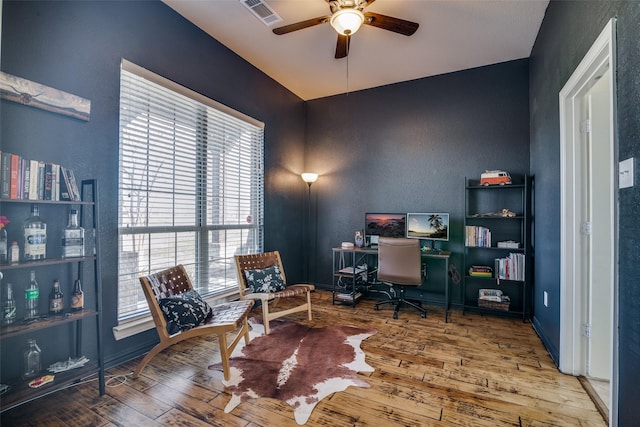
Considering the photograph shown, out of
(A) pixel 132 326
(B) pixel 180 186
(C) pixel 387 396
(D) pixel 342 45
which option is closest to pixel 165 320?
(A) pixel 132 326

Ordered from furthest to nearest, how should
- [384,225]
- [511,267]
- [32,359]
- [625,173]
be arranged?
[384,225] < [511,267] < [32,359] < [625,173]

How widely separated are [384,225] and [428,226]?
58cm

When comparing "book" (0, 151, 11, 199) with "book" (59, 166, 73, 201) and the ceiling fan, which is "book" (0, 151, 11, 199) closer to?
"book" (59, 166, 73, 201)

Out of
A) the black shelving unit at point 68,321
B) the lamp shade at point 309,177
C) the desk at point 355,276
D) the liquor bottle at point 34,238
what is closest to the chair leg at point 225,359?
the black shelving unit at point 68,321

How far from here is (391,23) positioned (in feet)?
7.57

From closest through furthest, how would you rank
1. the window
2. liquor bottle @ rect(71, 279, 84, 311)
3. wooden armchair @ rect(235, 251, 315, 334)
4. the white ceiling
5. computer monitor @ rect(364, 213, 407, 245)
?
liquor bottle @ rect(71, 279, 84, 311)
the window
the white ceiling
wooden armchair @ rect(235, 251, 315, 334)
computer monitor @ rect(364, 213, 407, 245)

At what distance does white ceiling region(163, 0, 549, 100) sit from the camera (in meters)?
2.66

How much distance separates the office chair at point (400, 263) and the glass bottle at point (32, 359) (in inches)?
118

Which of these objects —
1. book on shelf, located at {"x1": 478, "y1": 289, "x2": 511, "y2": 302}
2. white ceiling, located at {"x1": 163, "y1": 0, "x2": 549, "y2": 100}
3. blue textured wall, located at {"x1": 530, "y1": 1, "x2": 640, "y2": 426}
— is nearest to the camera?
blue textured wall, located at {"x1": 530, "y1": 1, "x2": 640, "y2": 426}

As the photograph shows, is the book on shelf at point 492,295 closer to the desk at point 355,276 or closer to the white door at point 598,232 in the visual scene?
the desk at point 355,276

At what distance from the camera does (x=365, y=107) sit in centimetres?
442

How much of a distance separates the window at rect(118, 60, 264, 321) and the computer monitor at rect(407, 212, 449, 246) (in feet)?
6.97

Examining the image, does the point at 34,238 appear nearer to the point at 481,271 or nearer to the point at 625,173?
the point at 625,173

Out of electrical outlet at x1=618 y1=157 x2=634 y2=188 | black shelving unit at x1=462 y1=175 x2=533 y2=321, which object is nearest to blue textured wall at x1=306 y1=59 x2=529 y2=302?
black shelving unit at x1=462 y1=175 x2=533 y2=321
